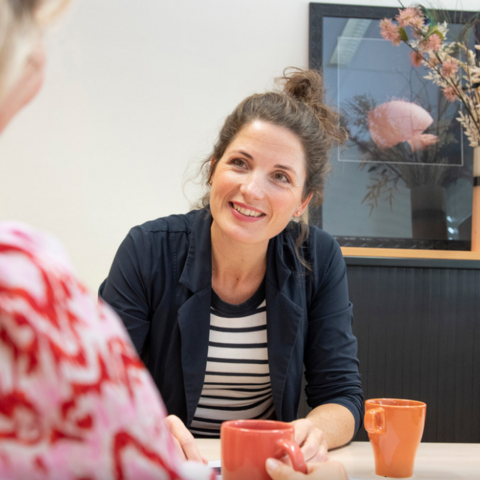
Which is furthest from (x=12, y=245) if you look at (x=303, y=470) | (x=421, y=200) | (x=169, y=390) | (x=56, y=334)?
(x=421, y=200)

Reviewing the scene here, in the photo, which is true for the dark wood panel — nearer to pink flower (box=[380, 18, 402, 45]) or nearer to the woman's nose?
the woman's nose

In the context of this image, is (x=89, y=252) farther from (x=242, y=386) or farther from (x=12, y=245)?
(x=12, y=245)

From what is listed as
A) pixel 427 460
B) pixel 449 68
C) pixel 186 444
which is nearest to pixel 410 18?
pixel 449 68

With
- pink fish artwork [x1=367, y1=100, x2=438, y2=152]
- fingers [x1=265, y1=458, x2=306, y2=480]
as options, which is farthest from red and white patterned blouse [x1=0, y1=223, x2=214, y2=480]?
pink fish artwork [x1=367, y1=100, x2=438, y2=152]

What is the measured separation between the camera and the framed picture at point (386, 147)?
206 centimetres

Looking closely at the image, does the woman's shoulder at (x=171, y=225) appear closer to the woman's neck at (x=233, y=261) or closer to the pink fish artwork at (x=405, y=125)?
the woman's neck at (x=233, y=261)

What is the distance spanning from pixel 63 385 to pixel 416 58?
1.98 m

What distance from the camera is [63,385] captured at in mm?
319

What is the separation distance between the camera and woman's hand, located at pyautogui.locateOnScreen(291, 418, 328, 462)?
862 mm

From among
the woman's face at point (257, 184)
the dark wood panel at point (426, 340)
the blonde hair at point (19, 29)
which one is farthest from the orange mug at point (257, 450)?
the dark wood panel at point (426, 340)

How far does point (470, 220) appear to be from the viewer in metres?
2.07

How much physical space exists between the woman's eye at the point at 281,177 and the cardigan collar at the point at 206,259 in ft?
0.56

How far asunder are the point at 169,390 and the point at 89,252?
2.98 feet

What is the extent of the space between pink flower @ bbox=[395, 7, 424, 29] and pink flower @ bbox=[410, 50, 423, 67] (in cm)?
9
